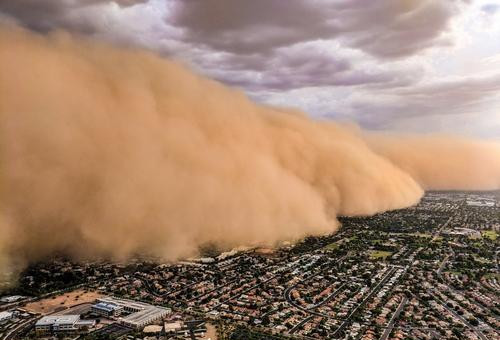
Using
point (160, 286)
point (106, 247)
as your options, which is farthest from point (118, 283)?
point (106, 247)

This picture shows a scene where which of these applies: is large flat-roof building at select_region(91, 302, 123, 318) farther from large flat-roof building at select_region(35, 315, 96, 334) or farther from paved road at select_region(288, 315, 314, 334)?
paved road at select_region(288, 315, 314, 334)

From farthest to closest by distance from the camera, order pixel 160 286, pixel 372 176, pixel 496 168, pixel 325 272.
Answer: pixel 496 168
pixel 372 176
pixel 325 272
pixel 160 286

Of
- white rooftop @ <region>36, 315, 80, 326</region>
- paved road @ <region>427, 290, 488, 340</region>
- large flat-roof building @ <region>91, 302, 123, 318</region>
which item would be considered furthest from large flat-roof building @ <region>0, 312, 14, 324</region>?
paved road @ <region>427, 290, 488, 340</region>

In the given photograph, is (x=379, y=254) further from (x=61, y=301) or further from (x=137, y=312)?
(x=61, y=301)

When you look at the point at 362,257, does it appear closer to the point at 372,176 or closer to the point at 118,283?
the point at 118,283

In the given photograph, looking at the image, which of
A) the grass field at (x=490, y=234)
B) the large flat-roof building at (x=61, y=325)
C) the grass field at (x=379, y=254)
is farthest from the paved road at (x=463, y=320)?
the grass field at (x=490, y=234)

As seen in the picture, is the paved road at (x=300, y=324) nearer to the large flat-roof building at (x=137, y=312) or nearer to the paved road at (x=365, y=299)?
the paved road at (x=365, y=299)
